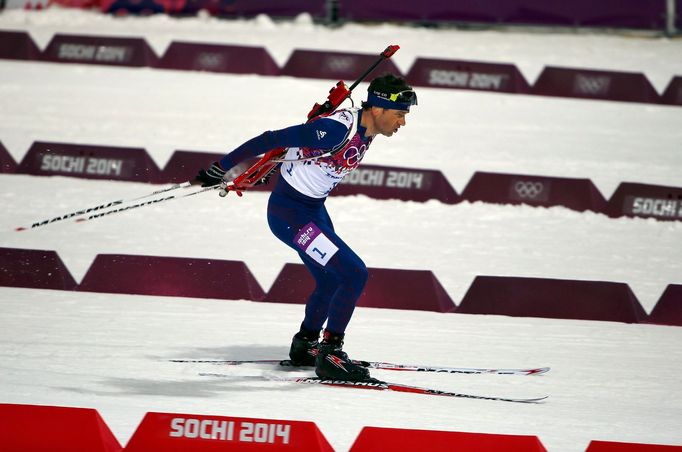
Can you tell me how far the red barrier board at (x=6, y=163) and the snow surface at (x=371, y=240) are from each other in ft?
0.43

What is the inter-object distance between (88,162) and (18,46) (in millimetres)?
3903

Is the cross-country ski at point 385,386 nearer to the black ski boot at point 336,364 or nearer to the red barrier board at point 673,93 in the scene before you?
the black ski boot at point 336,364

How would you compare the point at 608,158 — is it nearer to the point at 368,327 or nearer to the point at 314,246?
the point at 368,327

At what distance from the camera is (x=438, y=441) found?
17.7 feet

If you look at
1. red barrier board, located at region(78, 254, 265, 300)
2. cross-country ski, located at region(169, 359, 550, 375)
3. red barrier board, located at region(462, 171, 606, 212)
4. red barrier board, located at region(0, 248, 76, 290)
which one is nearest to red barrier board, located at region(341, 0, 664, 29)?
red barrier board, located at region(462, 171, 606, 212)

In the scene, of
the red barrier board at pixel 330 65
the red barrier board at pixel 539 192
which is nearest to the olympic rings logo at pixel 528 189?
the red barrier board at pixel 539 192

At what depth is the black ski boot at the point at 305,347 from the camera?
7359 millimetres

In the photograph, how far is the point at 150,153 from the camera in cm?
1301

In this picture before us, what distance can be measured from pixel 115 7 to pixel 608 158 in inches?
267

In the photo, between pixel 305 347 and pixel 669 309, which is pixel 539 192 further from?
pixel 305 347

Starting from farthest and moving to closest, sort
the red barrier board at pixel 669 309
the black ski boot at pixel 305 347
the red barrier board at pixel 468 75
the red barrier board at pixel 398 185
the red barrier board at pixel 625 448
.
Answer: the red barrier board at pixel 468 75 < the red barrier board at pixel 398 185 < the red barrier board at pixel 669 309 < the black ski boot at pixel 305 347 < the red barrier board at pixel 625 448

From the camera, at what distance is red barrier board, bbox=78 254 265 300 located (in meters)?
9.05

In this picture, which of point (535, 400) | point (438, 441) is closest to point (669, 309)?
point (535, 400)

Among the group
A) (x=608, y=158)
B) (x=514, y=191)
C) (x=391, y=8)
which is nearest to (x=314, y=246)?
(x=514, y=191)
